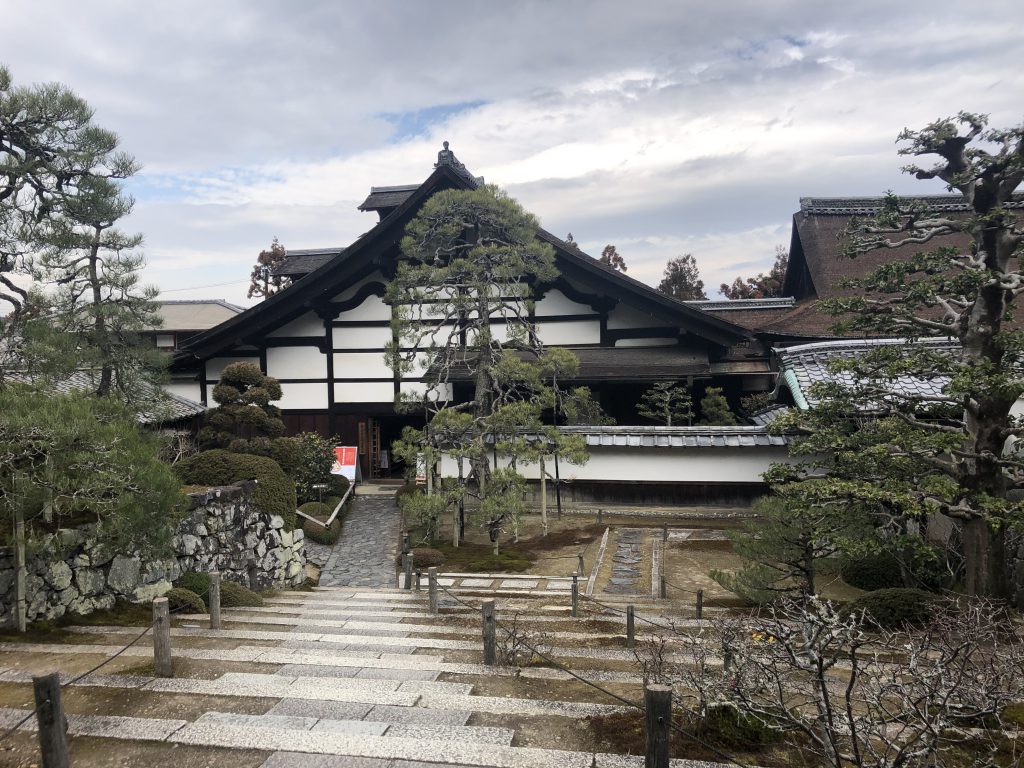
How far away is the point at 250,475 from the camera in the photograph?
1205cm

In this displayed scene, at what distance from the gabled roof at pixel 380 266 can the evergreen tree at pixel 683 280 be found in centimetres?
2512

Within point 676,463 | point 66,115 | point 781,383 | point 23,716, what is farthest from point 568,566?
point 66,115

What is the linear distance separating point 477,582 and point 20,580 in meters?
6.34

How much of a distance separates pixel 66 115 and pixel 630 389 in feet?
46.7

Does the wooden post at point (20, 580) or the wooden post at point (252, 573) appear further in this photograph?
the wooden post at point (252, 573)

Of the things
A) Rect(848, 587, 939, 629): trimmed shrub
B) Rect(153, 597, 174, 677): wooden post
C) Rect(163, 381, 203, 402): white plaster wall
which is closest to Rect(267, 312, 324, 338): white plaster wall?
Rect(163, 381, 203, 402): white plaster wall

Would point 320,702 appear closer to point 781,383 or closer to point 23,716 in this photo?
point 23,716

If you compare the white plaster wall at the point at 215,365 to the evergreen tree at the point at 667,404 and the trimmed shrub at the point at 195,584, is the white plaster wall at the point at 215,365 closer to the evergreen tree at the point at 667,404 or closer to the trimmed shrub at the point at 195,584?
the trimmed shrub at the point at 195,584

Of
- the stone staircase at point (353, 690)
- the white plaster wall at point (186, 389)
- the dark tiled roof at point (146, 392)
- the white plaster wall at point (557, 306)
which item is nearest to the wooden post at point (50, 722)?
the stone staircase at point (353, 690)

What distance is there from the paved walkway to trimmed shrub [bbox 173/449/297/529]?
1572 millimetres

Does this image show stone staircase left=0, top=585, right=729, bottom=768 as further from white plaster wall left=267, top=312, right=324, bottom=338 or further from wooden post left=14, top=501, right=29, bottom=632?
white plaster wall left=267, top=312, right=324, bottom=338

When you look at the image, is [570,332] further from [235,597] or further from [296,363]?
[235,597]

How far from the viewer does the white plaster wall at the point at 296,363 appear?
67.8 ft

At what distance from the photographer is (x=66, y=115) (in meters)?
11.0
